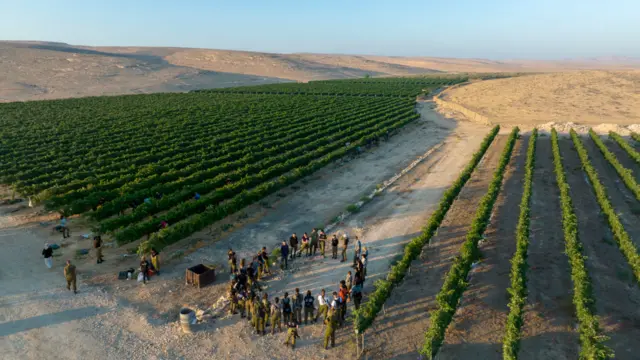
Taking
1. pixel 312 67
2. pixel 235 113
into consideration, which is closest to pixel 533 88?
pixel 235 113

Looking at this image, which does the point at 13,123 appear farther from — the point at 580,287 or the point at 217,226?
the point at 580,287

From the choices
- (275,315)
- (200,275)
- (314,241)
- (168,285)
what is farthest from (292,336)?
(168,285)

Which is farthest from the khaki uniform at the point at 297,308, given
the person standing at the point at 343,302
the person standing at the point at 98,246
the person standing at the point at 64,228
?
the person standing at the point at 64,228

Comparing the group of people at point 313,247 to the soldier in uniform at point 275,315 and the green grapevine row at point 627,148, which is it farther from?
the green grapevine row at point 627,148

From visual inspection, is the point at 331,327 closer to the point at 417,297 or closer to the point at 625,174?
the point at 417,297

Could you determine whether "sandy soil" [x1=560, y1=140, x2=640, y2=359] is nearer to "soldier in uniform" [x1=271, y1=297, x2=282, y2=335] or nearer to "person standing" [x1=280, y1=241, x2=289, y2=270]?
"soldier in uniform" [x1=271, y1=297, x2=282, y2=335]

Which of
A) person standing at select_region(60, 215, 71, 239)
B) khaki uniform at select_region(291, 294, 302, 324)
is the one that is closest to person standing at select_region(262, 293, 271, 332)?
khaki uniform at select_region(291, 294, 302, 324)
